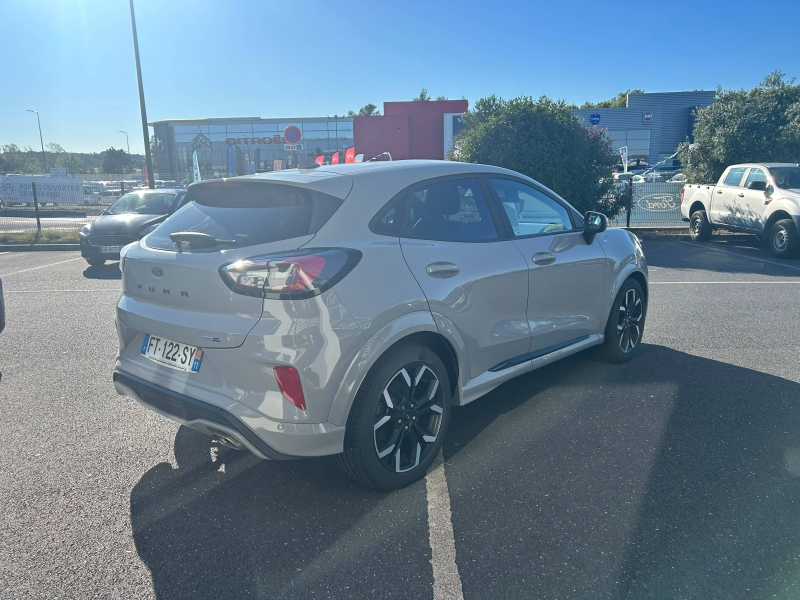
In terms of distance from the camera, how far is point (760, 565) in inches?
103

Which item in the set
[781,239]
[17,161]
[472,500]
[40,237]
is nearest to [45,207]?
[40,237]

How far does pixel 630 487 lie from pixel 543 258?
160 centimetres

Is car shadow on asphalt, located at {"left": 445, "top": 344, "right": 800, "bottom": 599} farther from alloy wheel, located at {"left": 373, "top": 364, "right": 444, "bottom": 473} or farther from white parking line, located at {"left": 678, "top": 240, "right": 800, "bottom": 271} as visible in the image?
white parking line, located at {"left": 678, "top": 240, "right": 800, "bottom": 271}

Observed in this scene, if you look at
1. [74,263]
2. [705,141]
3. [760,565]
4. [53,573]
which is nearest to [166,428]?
[53,573]

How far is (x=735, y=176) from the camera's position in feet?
43.5

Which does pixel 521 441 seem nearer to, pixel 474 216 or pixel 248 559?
pixel 474 216

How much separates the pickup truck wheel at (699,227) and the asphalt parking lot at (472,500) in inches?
398

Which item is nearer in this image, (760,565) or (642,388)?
(760,565)

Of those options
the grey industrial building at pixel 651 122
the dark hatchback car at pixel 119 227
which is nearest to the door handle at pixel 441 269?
the dark hatchback car at pixel 119 227

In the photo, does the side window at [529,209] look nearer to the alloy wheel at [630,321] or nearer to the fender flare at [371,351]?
the alloy wheel at [630,321]

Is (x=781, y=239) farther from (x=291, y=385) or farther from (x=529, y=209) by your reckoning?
(x=291, y=385)

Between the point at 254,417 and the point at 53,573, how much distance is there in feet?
3.39

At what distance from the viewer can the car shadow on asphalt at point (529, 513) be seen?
2.57m

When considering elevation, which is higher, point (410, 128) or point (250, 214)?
point (410, 128)
